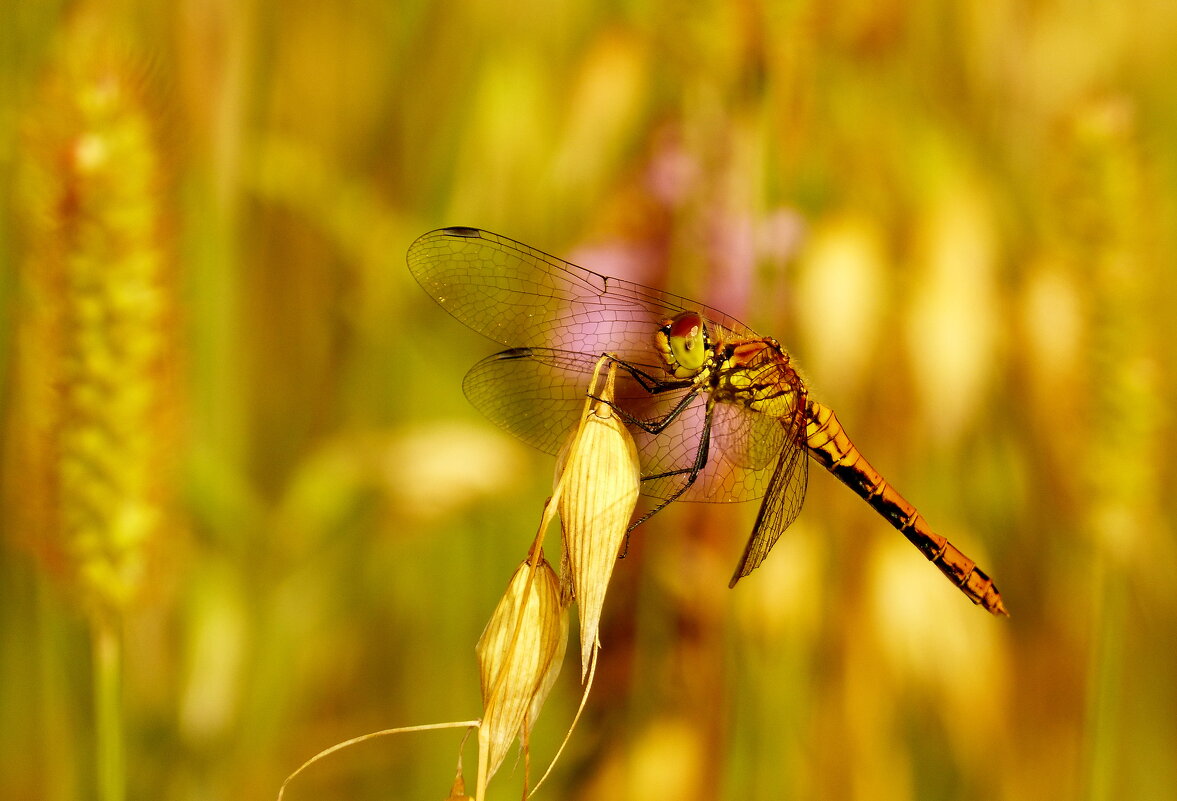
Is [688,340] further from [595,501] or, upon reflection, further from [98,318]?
[98,318]

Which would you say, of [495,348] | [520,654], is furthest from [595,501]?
[495,348]

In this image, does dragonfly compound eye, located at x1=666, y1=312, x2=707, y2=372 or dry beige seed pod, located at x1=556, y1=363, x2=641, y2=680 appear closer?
dry beige seed pod, located at x1=556, y1=363, x2=641, y2=680

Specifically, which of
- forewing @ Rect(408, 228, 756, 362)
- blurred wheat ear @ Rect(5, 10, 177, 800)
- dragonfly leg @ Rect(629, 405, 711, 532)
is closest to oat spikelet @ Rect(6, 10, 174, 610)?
blurred wheat ear @ Rect(5, 10, 177, 800)

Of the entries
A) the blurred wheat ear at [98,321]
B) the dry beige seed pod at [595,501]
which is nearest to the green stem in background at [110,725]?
the blurred wheat ear at [98,321]

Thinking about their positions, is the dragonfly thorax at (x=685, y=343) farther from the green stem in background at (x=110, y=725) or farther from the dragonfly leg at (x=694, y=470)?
the green stem in background at (x=110, y=725)

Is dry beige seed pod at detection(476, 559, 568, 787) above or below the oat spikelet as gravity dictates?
below

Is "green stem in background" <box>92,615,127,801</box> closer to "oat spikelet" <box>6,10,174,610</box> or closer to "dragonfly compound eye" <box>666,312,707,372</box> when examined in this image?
"oat spikelet" <box>6,10,174,610</box>
